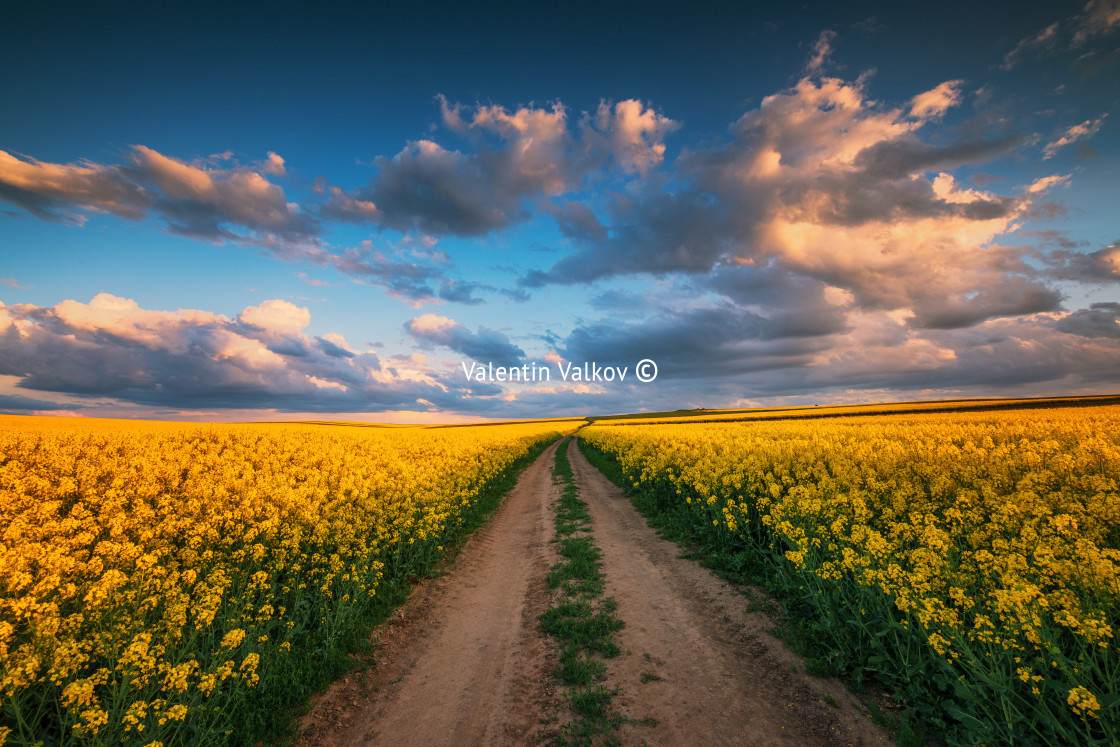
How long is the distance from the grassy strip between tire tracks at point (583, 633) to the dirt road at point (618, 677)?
19 centimetres

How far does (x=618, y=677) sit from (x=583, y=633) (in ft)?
3.90

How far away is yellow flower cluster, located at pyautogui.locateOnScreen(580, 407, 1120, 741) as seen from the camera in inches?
151

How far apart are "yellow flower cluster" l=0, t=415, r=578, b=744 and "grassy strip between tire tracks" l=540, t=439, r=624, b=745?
3.47m

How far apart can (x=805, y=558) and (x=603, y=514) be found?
836cm

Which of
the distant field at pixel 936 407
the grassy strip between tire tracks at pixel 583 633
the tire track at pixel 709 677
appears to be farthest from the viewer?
the distant field at pixel 936 407

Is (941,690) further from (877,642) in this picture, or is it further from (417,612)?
(417,612)

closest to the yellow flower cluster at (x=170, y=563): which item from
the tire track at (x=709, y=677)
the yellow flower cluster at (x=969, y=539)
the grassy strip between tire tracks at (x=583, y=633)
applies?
the grassy strip between tire tracks at (x=583, y=633)

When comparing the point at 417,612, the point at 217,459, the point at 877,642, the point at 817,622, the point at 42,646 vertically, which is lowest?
the point at 417,612

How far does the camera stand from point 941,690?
15.3 feet

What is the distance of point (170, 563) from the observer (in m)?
6.42

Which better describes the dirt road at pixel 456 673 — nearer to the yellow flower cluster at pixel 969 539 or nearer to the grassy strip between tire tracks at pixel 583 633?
the grassy strip between tire tracks at pixel 583 633

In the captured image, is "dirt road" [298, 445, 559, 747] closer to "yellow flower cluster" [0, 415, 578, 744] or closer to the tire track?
"yellow flower cluster" [0, 415, 578, 744]

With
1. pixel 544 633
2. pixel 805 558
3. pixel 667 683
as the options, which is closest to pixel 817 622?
pixel 805 558

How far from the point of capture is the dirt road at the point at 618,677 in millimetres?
4832
